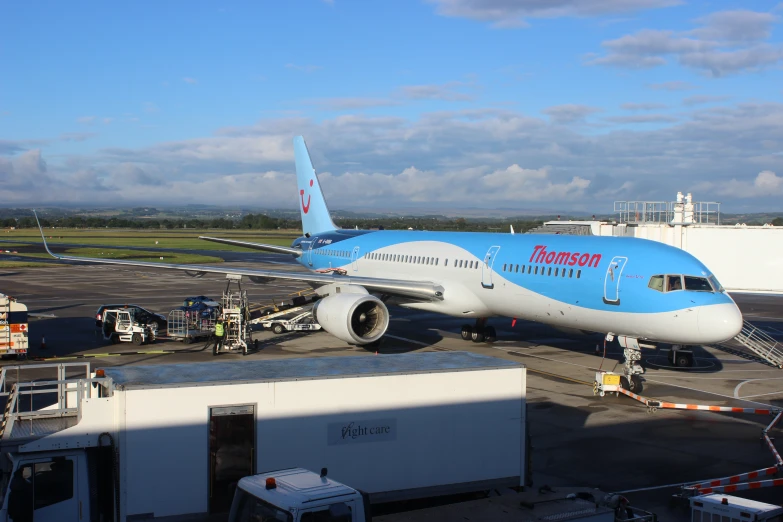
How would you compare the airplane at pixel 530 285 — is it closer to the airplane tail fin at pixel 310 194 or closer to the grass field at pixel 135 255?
the airplane tail fin at pixel 310 194

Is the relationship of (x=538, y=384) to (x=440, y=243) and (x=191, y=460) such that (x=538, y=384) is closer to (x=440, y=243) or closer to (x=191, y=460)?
(x=440, y=243)

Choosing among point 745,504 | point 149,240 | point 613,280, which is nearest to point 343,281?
point 613,280

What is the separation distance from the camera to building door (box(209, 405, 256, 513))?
11.0 meters

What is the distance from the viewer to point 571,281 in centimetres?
2334

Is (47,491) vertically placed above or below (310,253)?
below

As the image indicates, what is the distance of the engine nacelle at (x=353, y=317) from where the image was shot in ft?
85.3

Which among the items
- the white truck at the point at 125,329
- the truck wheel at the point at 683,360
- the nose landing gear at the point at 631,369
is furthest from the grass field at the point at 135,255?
the nose landing gear at the point at 631,369

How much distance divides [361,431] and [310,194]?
29.8 m

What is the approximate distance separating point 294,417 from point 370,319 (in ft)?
51.8

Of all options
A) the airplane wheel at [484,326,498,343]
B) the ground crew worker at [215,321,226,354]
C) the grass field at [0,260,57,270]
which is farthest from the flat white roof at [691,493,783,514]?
the grass field at [0,260,57,270]

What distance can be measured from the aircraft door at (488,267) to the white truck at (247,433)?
13.5m

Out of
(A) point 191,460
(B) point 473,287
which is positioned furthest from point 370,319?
(A) point 191,460

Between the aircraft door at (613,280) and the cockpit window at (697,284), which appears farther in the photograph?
the aircraft door at (613,280)

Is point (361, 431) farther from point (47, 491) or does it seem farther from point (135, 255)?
point (135, 255)
